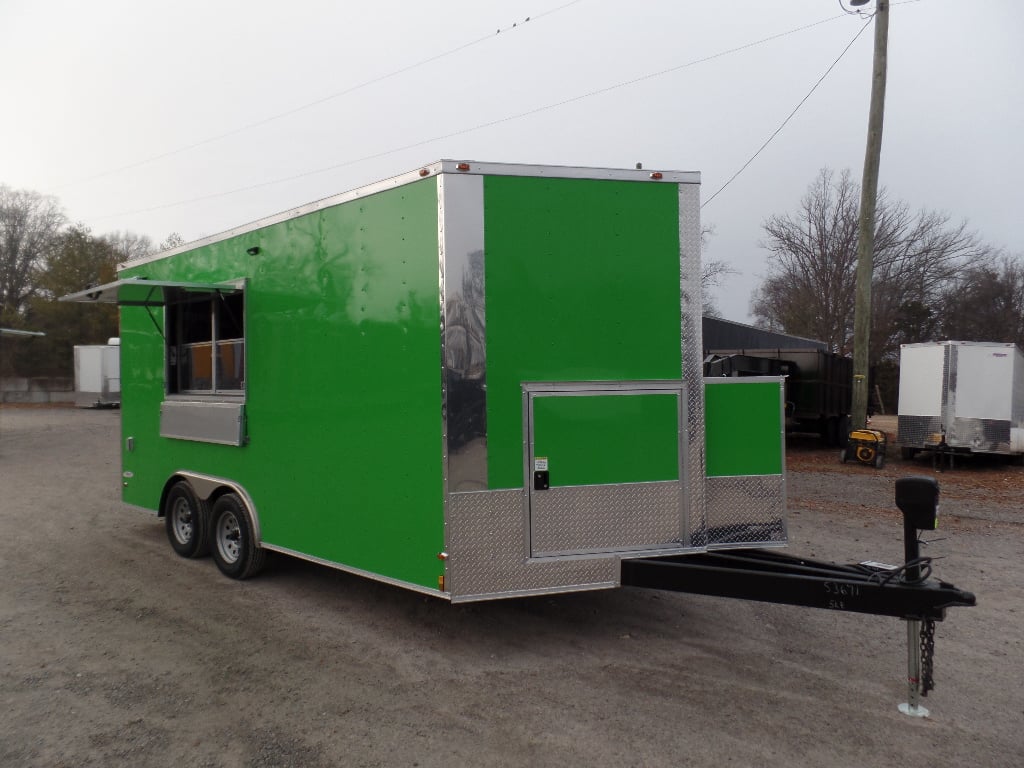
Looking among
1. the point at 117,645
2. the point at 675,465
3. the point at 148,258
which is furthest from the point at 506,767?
the point at 148,258

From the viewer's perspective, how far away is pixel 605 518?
14.6 feet

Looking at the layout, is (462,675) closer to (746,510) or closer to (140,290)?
(746,510)

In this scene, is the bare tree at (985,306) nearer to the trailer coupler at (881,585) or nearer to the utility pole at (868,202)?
the utility pole at (868,202)

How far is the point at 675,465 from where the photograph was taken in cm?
457

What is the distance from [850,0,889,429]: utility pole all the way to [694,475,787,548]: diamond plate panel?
10030 millimetres

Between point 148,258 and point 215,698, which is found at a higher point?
point 148,258

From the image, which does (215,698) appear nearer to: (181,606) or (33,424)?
(181,606)

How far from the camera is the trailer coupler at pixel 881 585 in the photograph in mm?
3543

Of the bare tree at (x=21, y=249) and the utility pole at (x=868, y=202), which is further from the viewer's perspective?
the bare tree at (x=21, y=249)

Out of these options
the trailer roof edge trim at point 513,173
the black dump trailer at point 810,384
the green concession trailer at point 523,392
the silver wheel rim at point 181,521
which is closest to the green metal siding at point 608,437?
the green concession trailer at point 523,392

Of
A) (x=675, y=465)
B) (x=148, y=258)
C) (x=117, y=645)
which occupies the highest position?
(x=148, y=258)

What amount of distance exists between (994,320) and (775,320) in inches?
481

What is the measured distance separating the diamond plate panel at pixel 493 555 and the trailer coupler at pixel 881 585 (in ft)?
1.88

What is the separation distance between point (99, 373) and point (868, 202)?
2944cm
